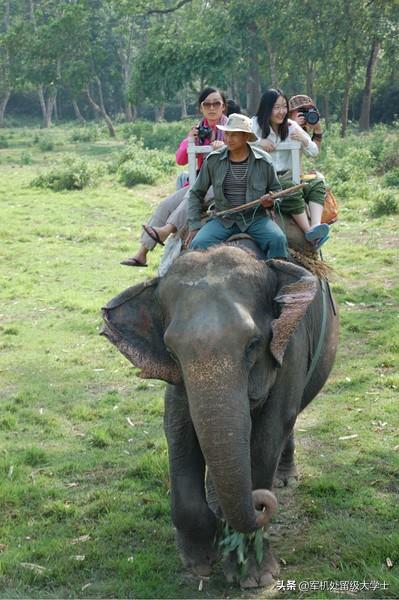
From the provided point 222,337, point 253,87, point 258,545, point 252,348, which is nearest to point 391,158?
point 258,545

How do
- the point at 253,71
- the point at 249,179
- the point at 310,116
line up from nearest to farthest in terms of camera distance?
the point at 249,179
the point at 310,116
the point at 253,71

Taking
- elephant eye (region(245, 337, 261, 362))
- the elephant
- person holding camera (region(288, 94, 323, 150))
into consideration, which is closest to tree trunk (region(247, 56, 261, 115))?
person holding camera (region(288, 94, 323, 150))

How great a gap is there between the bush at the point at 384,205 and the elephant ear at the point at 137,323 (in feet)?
38.7

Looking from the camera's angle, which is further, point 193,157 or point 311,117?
point 311,117

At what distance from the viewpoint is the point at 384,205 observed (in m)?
15.8

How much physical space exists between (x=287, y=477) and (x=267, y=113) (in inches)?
96.8

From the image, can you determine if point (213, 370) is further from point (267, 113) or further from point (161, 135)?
point (161, 135)

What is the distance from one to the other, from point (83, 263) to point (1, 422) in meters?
6.34

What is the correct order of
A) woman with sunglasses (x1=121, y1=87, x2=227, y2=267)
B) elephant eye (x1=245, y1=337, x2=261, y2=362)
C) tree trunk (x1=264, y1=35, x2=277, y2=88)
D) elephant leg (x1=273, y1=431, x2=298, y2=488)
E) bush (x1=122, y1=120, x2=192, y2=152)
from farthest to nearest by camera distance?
tree trunk (x1=264, y1=35, x2=277, y2=88), bush (x1=122, y1=120, x2=192, y2=152), elephant leg (x1=273, y1=431, x2=298, y2=488), woman with sunglasses (x1=121, y1=87, x2=227, y2=267), elephant eye (x1=245, y1=337, x2=261, y2=362)

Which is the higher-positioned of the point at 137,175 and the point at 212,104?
the point at 212,104

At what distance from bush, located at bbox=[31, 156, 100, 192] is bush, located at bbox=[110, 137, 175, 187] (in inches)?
33.5

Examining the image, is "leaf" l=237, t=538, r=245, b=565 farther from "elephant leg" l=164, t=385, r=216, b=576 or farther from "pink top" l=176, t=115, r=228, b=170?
"pink top" l=176, t=115, r=228, b=170

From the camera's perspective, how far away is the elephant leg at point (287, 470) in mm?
6191

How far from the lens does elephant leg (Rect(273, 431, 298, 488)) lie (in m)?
6.19
